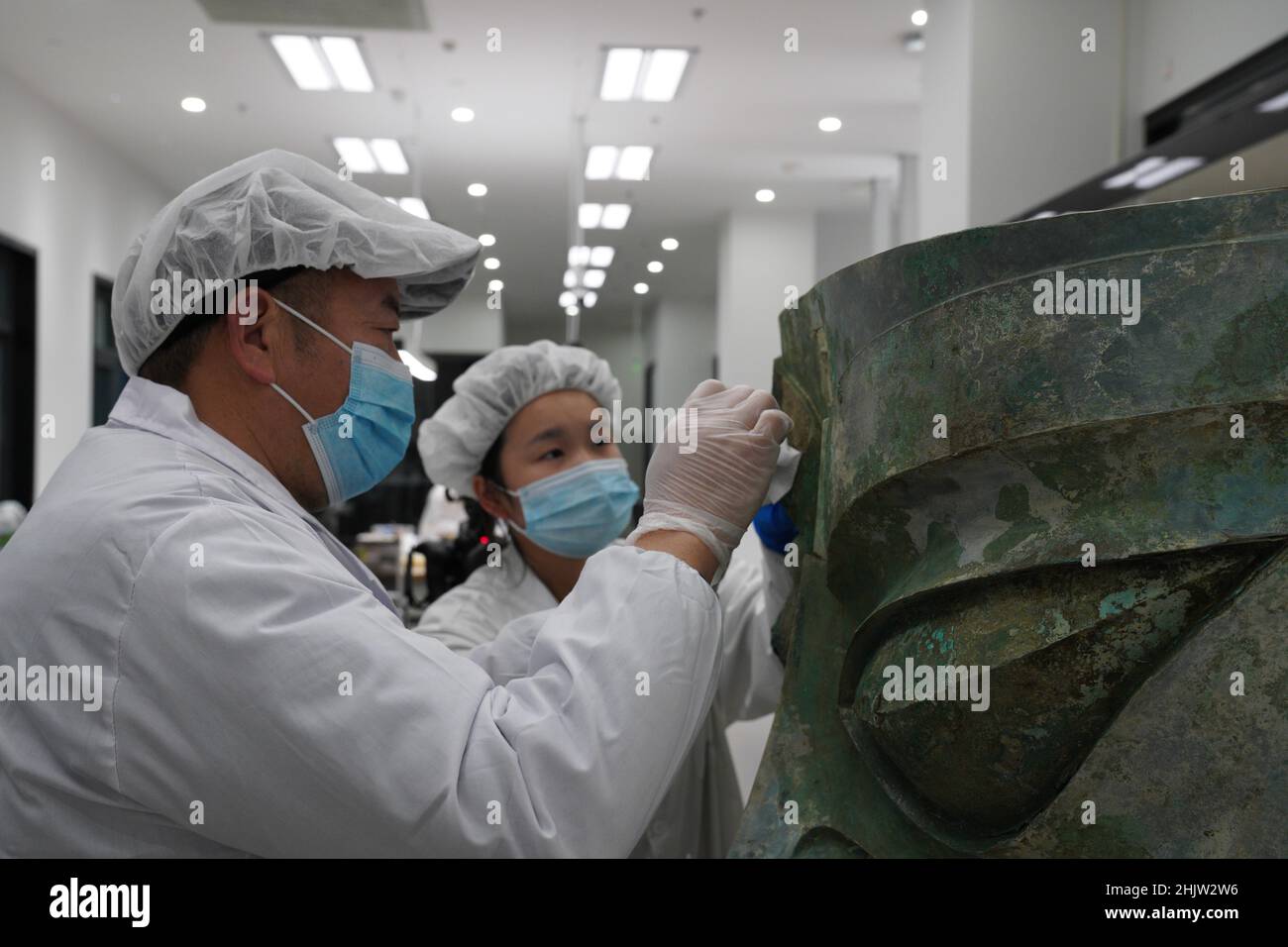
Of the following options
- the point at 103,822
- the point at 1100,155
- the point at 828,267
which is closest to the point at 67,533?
the point at 103,822

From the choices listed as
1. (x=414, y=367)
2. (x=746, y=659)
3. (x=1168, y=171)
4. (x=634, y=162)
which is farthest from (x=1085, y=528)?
(x=634, y=162)

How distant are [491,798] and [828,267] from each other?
9790 millimetres

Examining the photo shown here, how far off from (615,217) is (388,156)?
242 centimetres

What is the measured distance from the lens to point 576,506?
185 centimetres

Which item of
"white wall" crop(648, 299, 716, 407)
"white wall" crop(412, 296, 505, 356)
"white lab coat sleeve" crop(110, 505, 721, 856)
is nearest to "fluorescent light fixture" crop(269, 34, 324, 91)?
"white wall" crop(412, 296, 505, 356)

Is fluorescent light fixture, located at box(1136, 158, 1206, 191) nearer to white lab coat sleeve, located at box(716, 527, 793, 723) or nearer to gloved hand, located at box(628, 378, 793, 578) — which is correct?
white lab coat sleeve, located at box(716, 527, 793, 723)

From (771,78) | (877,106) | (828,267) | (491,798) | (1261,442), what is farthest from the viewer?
(828,267)

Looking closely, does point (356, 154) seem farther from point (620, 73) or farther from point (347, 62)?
point (620, 73)

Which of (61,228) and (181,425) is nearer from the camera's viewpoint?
(181,425)

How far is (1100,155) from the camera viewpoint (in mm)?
4406

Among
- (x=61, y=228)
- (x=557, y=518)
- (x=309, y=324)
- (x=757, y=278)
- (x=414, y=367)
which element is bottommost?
(x=557, y=518)

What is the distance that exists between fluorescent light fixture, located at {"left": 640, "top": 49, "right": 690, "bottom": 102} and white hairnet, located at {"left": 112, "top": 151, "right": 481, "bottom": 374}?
5403 millimetres
